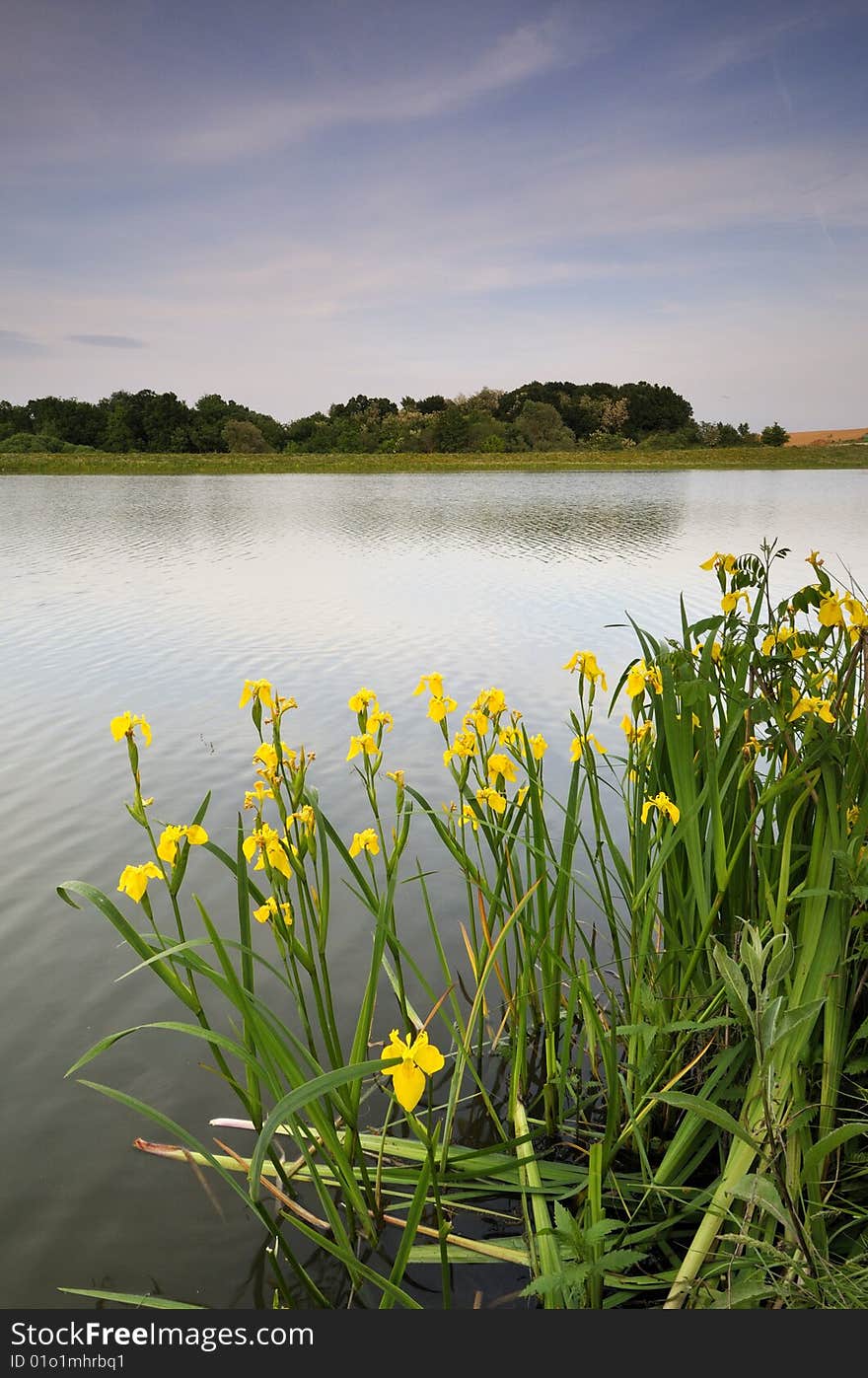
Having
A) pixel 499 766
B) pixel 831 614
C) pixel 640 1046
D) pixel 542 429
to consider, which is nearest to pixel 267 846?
pixel 499 766

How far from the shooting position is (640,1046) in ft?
6.21

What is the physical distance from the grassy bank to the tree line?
19.0ft

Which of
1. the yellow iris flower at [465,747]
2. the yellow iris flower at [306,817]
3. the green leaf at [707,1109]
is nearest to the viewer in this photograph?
the green leaf at [707,1109]

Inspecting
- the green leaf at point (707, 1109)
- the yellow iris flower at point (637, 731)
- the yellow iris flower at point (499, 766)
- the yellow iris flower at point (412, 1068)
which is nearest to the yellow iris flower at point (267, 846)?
the yellow iris flower at point (412, 1068)

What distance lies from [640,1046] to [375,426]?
6436 centimetres

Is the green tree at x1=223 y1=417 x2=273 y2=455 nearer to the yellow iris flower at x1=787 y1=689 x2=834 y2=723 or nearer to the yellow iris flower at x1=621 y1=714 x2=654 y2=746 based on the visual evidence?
the yellow iris flower at x1=621 y1=714 x2=654 y2=746

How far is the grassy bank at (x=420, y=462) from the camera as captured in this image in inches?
1735

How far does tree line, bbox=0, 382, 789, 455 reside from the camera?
5694 cm

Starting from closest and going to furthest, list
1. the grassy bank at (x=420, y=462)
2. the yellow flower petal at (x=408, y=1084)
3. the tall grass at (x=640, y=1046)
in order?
the yellow flower petal at (x=408, y=1084), the tall grass at (x=640, y=1046), the grassy bank at (x=420, y=462)

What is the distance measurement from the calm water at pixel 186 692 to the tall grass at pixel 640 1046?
0.24m

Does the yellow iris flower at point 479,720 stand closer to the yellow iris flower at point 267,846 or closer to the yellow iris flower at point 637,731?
the yellow iris flower at point 637,731

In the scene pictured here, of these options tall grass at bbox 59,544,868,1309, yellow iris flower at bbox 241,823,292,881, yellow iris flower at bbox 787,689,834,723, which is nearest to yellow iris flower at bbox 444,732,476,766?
tall grass at bbox 59,544,868,1309

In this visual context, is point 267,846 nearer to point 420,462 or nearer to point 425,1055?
point 425,1055

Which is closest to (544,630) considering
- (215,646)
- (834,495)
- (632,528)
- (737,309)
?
(215,646)
